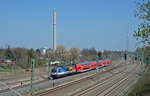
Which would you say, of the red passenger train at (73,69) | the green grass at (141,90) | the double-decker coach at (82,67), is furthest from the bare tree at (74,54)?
the green grass at (141,90)

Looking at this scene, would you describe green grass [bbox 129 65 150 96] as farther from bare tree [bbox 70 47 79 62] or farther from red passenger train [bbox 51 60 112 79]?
bare tree [bbox 70 47 79 62]

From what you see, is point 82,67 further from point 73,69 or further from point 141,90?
point 141,90

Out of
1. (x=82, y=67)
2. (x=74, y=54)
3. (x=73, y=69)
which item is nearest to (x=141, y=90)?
(x=73, y=69)

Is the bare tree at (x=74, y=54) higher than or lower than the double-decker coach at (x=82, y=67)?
higher

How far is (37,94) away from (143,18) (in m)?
14.0

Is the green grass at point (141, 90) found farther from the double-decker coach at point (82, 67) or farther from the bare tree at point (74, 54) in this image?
the bare tree at point (74, 54)

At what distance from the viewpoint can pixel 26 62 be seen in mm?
39594

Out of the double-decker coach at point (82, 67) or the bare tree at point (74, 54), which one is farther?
the bare tree at point (74, 54)

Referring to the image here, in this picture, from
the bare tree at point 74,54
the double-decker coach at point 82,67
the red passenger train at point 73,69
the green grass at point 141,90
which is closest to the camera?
the green grass at point 141,90

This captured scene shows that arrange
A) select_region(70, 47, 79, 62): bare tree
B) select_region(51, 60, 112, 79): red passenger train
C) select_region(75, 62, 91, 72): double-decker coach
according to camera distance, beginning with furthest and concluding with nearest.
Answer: select_region(70, 47, 79, 62): bare tree
select_region(75, 62, 91, 72): double-decker coach
select_region(51, 60, 112, 79): red passenger train

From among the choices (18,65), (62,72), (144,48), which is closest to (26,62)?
(18,65)

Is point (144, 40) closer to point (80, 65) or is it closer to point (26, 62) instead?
point (80, 65)

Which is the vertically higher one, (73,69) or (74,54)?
(74,54)

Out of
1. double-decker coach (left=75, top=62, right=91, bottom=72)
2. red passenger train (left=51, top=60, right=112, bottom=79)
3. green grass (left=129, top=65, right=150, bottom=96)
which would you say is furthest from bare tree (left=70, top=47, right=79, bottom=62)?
green grass (left=129, top=65, right=150, bottom=96)
